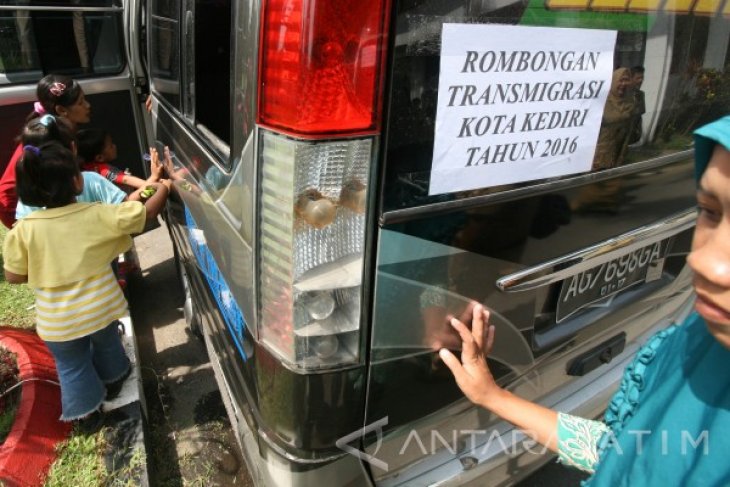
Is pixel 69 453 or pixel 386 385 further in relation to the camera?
pixel 69 453

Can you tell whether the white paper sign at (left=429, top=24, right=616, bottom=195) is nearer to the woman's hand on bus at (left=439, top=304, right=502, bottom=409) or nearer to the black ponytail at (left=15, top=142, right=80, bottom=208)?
the woman's hand on bus at (left=439, top=304, right=502, bottom=409)

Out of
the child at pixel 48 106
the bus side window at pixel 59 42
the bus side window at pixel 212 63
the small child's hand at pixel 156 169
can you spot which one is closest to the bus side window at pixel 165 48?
the bus side window at pixel 212 63

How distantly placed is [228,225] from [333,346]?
0.46m

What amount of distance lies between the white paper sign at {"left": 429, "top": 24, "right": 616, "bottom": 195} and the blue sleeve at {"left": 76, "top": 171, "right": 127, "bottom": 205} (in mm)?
1936

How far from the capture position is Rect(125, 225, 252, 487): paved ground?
7.49 ft

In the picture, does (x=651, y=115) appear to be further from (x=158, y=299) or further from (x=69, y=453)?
(x=158, y=299)

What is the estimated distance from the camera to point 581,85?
123 centimetres

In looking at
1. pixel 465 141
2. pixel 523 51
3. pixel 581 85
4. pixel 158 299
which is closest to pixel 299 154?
pixel 465 141

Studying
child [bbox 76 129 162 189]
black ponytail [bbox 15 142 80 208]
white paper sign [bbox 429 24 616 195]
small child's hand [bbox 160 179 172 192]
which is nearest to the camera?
white paper sign [bbox 429 24 616 195]

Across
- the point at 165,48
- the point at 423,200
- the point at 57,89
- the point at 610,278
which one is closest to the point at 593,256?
the point at 610,278

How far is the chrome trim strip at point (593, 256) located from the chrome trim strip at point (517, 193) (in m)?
0.23

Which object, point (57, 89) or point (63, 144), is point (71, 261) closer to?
point (63, 144)

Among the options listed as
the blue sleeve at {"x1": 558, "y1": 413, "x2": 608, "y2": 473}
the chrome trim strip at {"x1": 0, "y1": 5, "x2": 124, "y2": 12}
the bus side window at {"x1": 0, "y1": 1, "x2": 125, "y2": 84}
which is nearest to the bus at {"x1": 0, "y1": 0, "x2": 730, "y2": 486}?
the blue sleeve at {"x1": 558, "y1": 413, "x2": 608, "y2": 473}

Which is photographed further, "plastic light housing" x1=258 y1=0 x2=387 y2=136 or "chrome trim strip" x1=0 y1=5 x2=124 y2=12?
"chrome trim strip" x1=0 y1=5 x2=124 y2=12
